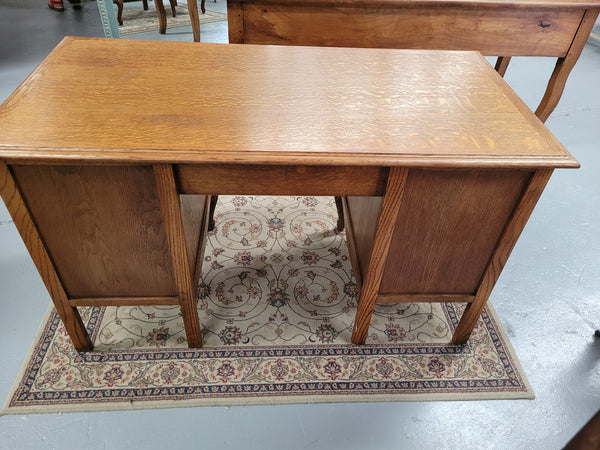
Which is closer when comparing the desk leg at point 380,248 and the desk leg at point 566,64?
the desk leg at point 380,248

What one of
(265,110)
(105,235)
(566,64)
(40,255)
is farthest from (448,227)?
(566,64)

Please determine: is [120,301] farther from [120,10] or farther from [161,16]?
[120,10]

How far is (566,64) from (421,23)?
3.10ft

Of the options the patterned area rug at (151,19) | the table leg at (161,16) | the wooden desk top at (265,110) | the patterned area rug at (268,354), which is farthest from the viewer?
the patterned area rug at (151,19)

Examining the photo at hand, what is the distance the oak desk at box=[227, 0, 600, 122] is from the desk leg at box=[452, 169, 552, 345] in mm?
1282

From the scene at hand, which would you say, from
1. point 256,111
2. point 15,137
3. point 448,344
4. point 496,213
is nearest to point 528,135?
point 496,213

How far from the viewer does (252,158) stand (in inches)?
38.9

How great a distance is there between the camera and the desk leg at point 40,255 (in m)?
1.04

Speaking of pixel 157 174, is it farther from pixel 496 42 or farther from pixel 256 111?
pixel 496 42

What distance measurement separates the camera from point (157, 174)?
1.04 m

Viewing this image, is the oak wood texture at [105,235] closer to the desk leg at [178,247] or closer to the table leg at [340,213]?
the desk leg at [178,247]

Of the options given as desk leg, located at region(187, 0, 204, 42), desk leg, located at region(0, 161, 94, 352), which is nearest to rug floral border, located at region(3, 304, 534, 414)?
desk leg, located at region(0, 161, 94, 352)

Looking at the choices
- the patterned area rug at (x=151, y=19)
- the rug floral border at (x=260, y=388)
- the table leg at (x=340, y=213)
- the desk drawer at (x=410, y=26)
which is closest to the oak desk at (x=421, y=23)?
the desk drawer at (x=410, y=26)

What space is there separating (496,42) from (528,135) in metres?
1.34
